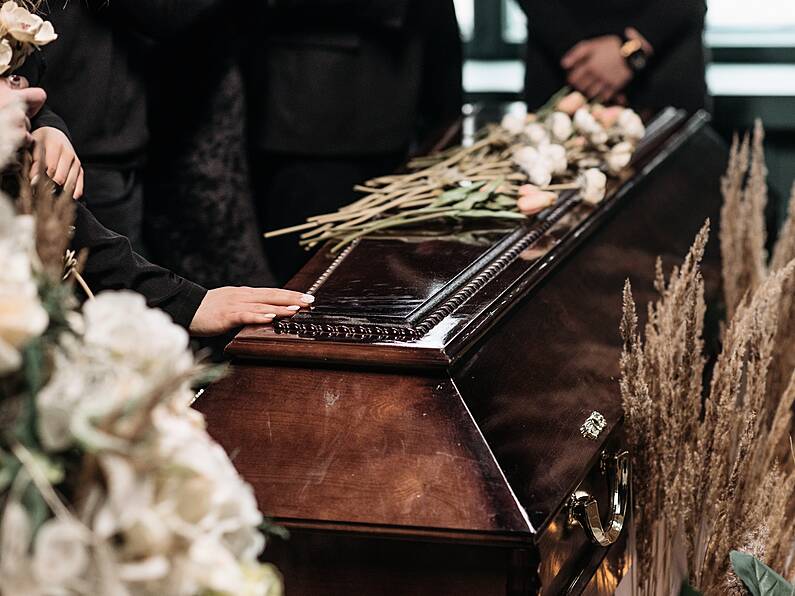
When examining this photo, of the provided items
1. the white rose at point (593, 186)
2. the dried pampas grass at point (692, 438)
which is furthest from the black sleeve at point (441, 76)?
the dried pampas grass at point (692, 438)

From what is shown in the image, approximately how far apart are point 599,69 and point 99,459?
261 centimetres

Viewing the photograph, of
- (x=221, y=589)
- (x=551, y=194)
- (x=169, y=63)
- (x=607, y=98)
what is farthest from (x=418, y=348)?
(x=607, y=98)

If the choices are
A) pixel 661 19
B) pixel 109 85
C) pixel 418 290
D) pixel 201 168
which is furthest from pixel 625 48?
pixel 418 290

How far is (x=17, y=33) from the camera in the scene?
4.80 feet

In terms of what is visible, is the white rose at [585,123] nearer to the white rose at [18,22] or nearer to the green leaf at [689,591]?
the green leaf at [689,591]

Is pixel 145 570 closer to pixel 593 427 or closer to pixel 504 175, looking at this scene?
pixel 593 427

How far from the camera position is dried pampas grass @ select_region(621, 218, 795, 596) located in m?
1.55

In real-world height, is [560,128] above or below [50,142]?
below

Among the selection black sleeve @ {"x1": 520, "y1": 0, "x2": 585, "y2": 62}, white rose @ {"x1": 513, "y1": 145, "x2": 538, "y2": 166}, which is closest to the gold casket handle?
white rose @ {"x1": 513, "y1": 145, "x2": 538, "y2": 166}

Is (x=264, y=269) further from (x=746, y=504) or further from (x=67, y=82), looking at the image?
(x=746, y=504)

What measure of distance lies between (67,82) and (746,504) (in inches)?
52.7

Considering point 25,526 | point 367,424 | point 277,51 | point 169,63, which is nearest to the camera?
point 25,526

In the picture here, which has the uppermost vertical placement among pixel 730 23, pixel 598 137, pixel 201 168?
pixel 598 137

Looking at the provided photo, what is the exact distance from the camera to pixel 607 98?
312 cm
